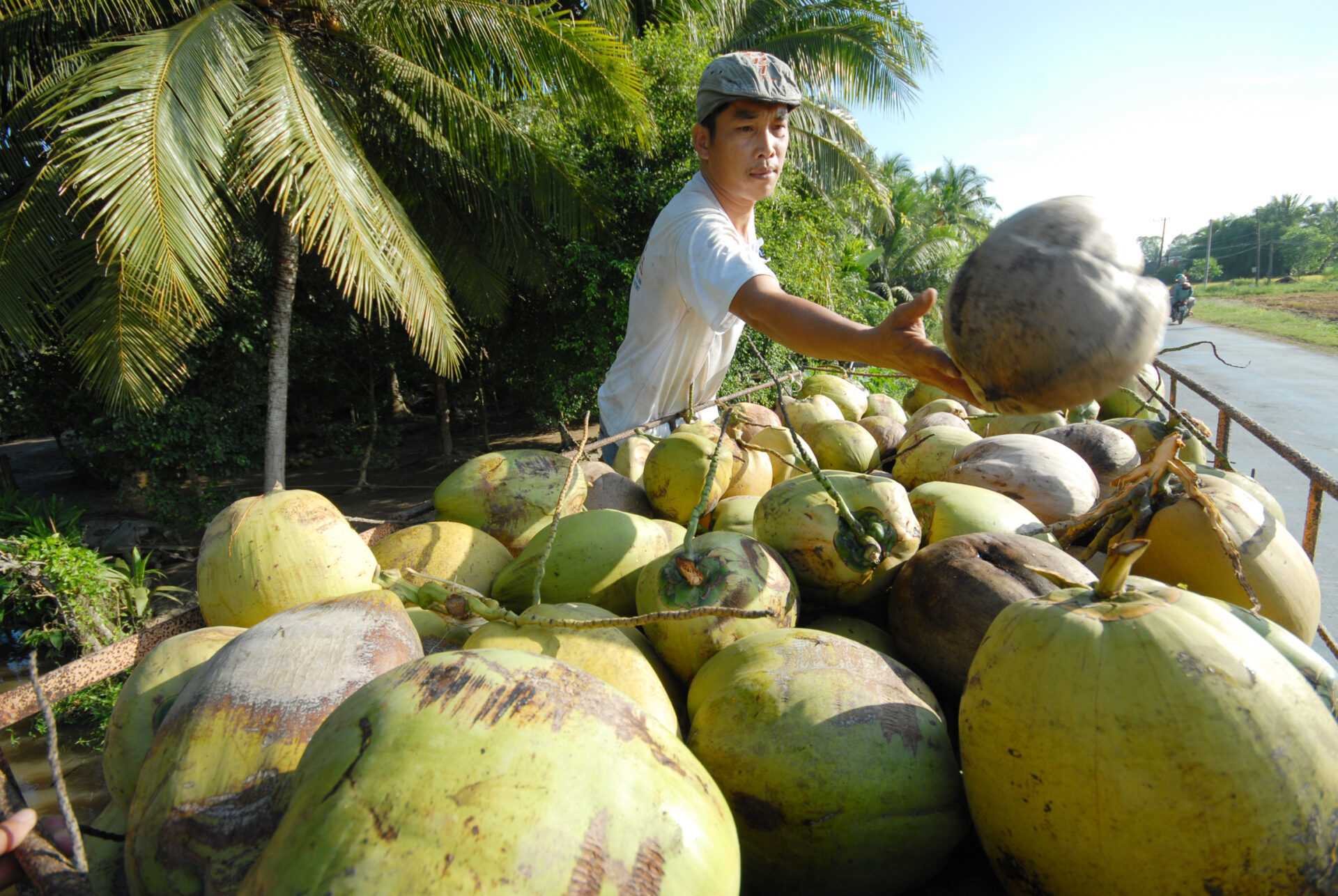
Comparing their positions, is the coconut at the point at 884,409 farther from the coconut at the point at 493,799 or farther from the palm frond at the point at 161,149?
the palm frond at the point at 161,149

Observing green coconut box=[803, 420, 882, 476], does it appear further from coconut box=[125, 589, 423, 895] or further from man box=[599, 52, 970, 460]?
coconut box=[125, 589, 423, 895]

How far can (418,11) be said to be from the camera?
19.7 ft

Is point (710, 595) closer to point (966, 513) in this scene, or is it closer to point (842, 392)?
point (966, 513)

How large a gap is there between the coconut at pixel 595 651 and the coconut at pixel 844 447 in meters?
1.46

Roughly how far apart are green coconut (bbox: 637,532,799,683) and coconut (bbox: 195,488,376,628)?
623 mm

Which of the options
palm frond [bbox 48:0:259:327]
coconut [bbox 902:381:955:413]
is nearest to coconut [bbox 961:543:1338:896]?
→ coconut [bbox 902:381:955:413]

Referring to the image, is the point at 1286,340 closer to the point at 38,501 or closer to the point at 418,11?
the point at 418,11

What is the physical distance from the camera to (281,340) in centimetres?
704

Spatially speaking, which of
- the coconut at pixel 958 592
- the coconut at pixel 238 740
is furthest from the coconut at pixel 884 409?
the coconut at pixel 238 740

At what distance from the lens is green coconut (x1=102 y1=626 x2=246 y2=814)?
1148mm

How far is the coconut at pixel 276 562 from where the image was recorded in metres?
1.43

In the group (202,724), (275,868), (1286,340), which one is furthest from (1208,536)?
(1286,340)

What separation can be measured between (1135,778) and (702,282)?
1.63 metres

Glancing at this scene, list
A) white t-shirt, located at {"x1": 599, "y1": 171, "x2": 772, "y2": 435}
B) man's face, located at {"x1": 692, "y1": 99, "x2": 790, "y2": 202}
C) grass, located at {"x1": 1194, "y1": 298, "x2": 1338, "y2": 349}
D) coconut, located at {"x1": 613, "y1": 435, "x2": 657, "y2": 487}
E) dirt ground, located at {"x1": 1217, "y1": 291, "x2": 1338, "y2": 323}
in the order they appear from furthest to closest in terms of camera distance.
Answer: dirt ground, located at {"x1": 1217, "y1": 291, "x2": 1338, "y2": 323}
grass, located at {"x1": 1194, "y1": 298, "x2": 1338, "y2": 349}
coconut, located at {"x1": 613, "y1": 435, "x2": 657, "y2": 487}
man's face, located at {"x1": 692, "y1": 99, "x2": 790, "y2": 202}
white t-shirt, located at {"x1": 599, "y1": 171, "x2": 772, "y2": 435}
